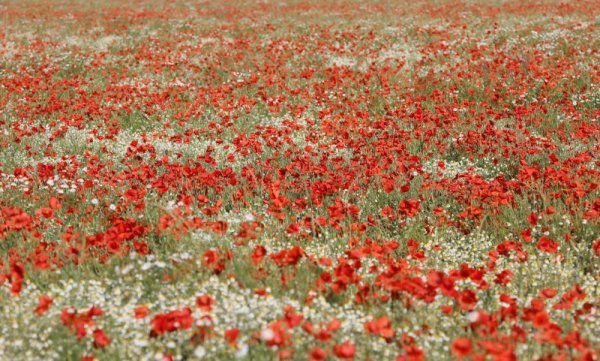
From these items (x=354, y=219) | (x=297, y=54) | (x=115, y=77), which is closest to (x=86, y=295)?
(x=354, y=219)

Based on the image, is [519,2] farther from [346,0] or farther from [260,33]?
[260,33]

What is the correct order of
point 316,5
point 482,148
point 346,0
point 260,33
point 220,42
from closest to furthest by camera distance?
point 482,148
point 220,42
point 260,33
point 316,5
point 346,0

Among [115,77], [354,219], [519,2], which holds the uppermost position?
[519,2]

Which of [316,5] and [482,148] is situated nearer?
[482,148]

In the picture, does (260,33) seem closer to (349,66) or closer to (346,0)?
(349,66)

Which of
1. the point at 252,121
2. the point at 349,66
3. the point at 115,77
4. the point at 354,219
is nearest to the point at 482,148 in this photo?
the point at 354,219

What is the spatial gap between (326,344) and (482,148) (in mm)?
5081

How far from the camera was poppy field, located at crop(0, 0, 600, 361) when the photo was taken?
142 inches

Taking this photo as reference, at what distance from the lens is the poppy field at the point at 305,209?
362cm

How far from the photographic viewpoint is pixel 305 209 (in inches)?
241

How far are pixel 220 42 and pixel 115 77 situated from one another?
5735 mm

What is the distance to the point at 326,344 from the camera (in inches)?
141

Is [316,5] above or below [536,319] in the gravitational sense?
above

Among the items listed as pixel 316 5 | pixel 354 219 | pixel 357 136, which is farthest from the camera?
pixel 316 5
